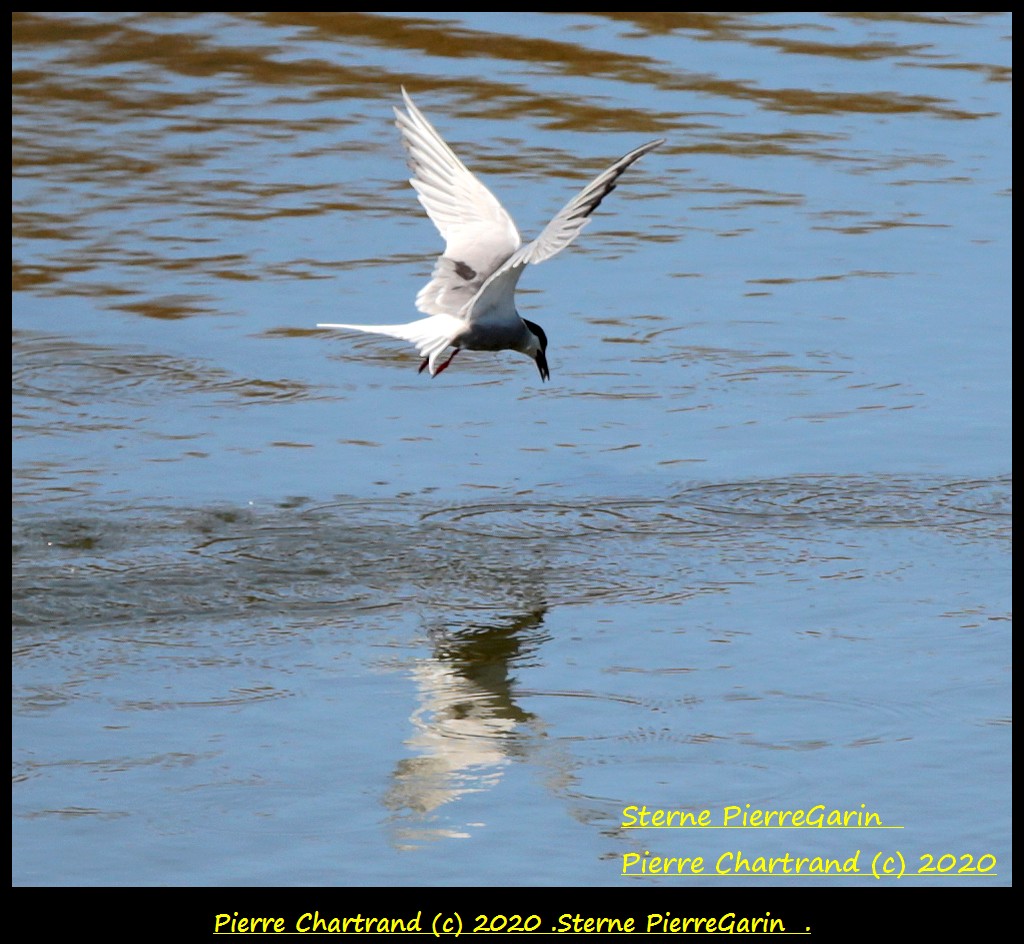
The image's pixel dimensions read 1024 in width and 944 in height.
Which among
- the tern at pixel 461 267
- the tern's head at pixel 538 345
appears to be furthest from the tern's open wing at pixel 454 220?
the tern's head at pixel 538 345

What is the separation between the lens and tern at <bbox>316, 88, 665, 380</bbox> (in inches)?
275

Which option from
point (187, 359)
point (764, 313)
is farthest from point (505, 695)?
point (764, 313)

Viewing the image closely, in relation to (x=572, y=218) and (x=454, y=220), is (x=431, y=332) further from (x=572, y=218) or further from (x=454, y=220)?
(x=572, y=218)

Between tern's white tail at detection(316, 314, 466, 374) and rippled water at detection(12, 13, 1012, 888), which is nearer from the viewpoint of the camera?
rippled water at detection(12, 13, 1012, 888)

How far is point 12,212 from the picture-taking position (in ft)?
35.7

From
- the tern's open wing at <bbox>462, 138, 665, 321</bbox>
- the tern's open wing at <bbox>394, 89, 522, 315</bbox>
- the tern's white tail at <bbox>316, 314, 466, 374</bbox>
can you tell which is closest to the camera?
the tern's open wing at <bbox>462, 138, 665, 321</bbox>

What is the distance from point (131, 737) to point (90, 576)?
4.18 feet

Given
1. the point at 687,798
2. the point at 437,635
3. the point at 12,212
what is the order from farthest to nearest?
1. the point at 12,212
2. the point at 437,635
3. the point at 687,798

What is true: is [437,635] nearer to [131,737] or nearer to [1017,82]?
[131,737]

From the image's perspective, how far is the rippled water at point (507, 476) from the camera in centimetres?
505

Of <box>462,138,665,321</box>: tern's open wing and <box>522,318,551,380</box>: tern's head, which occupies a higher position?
<box>462,138,665,321</box>: tern's open wing

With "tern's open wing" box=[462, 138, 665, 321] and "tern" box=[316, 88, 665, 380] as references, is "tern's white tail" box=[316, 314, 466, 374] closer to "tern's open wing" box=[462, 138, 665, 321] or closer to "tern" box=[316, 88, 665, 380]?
"tern" box=[316, 88, 665, 380]

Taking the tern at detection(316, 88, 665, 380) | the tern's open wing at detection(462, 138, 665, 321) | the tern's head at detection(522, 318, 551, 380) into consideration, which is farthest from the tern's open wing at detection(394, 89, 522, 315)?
the tern's open wing at detection(462, 138, 665, 321)

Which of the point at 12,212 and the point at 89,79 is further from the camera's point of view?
the point at 89,79
